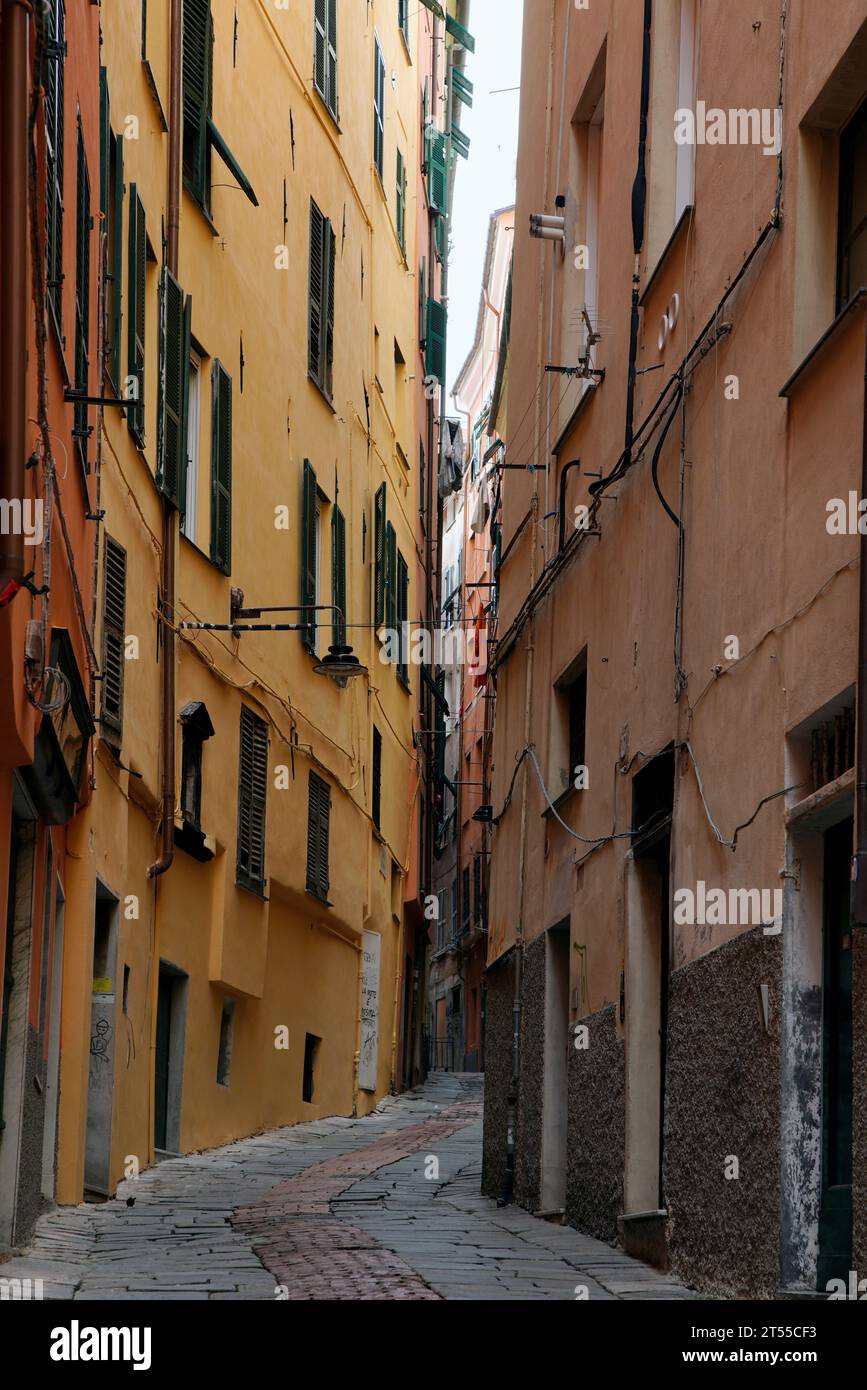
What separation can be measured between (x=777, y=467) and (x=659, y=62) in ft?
12.7

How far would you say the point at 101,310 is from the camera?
465 inches

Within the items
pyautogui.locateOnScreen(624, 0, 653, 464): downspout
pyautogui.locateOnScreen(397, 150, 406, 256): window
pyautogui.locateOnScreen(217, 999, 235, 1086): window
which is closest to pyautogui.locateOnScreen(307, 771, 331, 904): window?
pyautogui.locateOnScreen(217, 999, 235, 1086): window

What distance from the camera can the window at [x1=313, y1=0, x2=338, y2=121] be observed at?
2164 centimetres

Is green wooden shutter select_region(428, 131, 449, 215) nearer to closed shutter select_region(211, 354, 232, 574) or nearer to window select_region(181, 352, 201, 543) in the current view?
closed shutter select_region(211, 354, 232, 574)

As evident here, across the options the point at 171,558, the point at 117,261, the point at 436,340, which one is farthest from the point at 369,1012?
the point at 117,261

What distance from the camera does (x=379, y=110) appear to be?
86.7 ft

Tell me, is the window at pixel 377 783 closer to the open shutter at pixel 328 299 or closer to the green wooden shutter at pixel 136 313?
the open shutter at pixel 328 299

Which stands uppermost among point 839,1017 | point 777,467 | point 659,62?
point 659,62

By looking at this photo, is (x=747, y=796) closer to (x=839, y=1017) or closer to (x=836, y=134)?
(x=839, y=1017)

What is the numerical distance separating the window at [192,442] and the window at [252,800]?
227 cm

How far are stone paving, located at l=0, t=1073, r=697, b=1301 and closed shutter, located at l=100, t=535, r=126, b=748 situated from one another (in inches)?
116

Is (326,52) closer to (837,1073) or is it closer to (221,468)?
(221,468)
